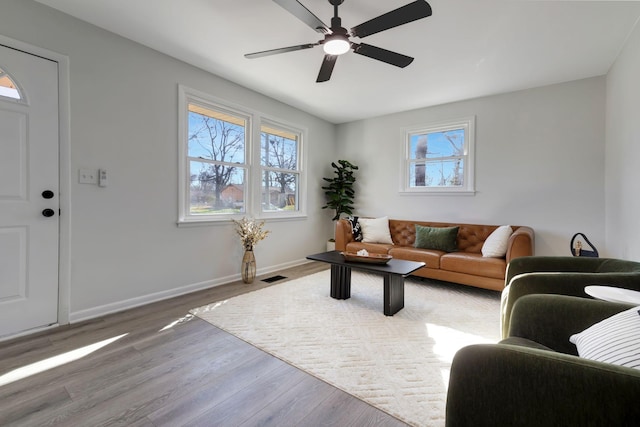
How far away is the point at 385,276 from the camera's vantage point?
104 inches

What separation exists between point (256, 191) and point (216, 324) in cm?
203

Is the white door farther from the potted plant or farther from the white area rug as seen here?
the potted plant

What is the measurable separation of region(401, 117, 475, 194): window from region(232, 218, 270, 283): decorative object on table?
Answer: 2.55 meters

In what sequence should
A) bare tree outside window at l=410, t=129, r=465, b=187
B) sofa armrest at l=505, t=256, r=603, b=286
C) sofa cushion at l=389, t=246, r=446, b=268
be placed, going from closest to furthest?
1. sofa armrest at l=505, t=256, r=603, b=286
2. sofa cushion at l=389, t=246, r=446, b=268
3. bare tree outside window at l=410, t=129, r=465, b=187

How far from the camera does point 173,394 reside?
1.54m

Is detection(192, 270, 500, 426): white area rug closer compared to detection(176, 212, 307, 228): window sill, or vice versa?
detection(192, 270, 500, 426): white area rug

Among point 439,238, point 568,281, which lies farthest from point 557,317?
point 439,238

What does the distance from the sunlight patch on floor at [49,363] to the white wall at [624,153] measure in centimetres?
429

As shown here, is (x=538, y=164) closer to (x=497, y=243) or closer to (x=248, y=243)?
(x=497, y=243)

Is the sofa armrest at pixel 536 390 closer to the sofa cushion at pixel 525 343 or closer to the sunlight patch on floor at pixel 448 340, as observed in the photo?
the sofa cushion at pixel 525 343

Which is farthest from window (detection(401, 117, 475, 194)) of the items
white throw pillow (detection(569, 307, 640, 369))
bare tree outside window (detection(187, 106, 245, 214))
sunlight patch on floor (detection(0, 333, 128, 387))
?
sunlight patch on floor (detection(0, 333, 128, 387))

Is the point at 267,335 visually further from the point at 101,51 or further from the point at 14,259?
the point at 101,51

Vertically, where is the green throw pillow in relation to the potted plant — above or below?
below

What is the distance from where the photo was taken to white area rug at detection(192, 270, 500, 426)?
160 centimetres
